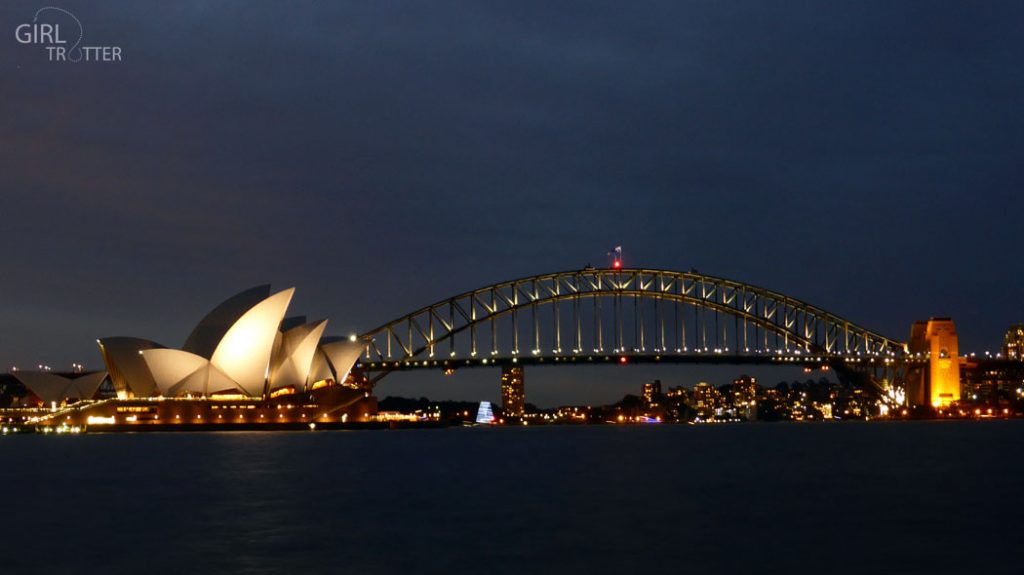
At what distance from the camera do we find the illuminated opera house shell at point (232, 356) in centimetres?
9794

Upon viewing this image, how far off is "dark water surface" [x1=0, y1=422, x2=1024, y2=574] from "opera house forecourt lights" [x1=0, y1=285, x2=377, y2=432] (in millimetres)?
31572

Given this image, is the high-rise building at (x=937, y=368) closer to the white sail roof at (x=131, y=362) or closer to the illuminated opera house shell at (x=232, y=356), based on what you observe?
the illuminated opera house shell at (x=232, y=356)

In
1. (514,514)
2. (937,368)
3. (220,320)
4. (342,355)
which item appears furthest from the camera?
(937,368)

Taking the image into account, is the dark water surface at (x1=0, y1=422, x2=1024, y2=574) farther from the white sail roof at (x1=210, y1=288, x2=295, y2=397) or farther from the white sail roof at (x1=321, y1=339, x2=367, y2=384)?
the white sail roof at (x1=321, y1=339, x2=367, y2=384)

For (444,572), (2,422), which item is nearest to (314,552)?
(444,572)

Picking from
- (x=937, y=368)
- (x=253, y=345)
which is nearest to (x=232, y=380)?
(x=253, y=345)

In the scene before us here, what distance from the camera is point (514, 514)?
3847cm

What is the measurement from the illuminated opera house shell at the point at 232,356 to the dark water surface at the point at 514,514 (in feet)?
99.2

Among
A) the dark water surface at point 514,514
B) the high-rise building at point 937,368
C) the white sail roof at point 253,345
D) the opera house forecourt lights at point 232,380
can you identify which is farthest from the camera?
the high-rise building at point 937,368

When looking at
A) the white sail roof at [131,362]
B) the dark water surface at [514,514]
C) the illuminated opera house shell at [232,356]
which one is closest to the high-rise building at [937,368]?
the illuminated opera house shell at [232,356]

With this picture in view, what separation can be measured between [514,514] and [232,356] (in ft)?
219

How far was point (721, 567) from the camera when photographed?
1113 inches

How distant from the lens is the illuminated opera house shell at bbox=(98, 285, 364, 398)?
97938mm

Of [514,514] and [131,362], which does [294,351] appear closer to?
[131,362]
